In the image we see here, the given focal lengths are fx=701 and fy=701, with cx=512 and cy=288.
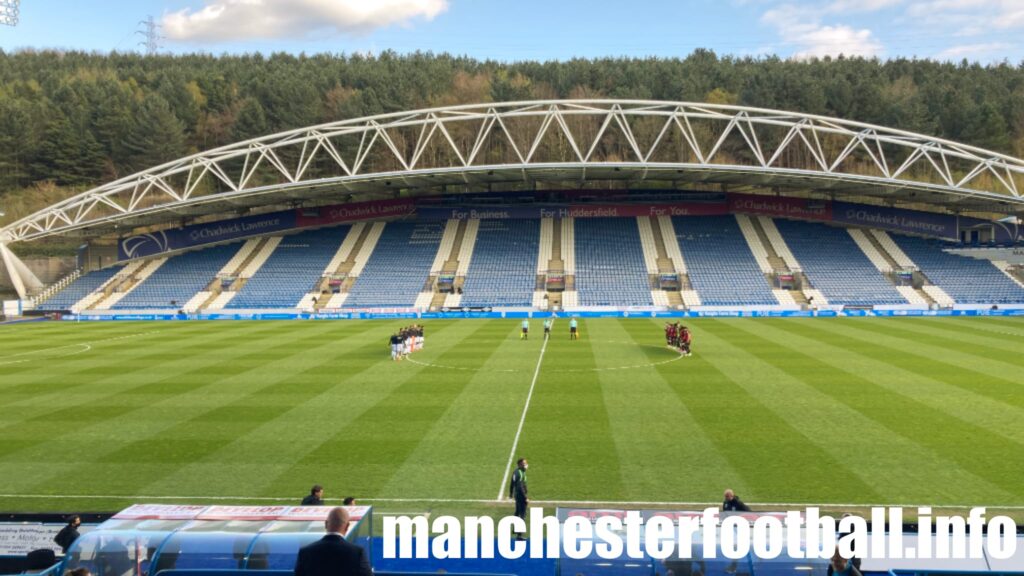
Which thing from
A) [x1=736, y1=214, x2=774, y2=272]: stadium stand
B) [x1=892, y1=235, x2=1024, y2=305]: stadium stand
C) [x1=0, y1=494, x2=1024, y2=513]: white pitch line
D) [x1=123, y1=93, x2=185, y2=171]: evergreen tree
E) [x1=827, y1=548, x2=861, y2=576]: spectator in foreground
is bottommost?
[x1=0, y1=494, x2=1024, y2=513]: white pitch line

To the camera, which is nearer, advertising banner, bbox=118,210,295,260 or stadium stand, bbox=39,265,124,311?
stadium stand, bbox=39,265,124,311

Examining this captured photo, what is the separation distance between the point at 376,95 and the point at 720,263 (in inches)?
2119

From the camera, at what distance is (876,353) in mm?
29578

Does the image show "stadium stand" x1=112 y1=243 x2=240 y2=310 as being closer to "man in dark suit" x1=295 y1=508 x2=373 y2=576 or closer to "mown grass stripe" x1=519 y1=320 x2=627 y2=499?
"mown grass stripe" x1=519 y1=320 x2=627 y2=499

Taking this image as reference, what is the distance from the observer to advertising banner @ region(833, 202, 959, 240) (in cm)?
6153

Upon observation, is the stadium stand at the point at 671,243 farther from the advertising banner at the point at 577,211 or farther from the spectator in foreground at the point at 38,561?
the spectator in foreground at the point at 38,561

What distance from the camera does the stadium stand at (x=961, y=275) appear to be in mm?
53675

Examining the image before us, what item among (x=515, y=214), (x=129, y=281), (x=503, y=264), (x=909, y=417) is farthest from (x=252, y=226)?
(x=909, y=417)

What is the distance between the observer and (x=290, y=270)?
62688mm

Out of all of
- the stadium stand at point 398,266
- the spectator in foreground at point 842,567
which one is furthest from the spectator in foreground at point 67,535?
the stadium stand at point 398,266

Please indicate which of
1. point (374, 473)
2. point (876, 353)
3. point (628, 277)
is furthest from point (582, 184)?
point (374, 473)

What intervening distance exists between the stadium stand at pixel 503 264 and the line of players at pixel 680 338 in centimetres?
2580

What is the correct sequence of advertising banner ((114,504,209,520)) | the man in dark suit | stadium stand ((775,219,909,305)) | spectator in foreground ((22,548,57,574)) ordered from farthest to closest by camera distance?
stadium stand ((775,219,909,305)) < spectator in foreground ((22,548,57,574)) < advertising banner ((114,504,209,520)) < the man in dark suit

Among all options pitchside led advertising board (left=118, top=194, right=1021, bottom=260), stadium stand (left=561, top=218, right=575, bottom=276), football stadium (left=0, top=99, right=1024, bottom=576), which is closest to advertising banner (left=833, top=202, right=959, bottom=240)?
pitchside led advertising board (left=118, top=194, right=1021, bottom=260)
